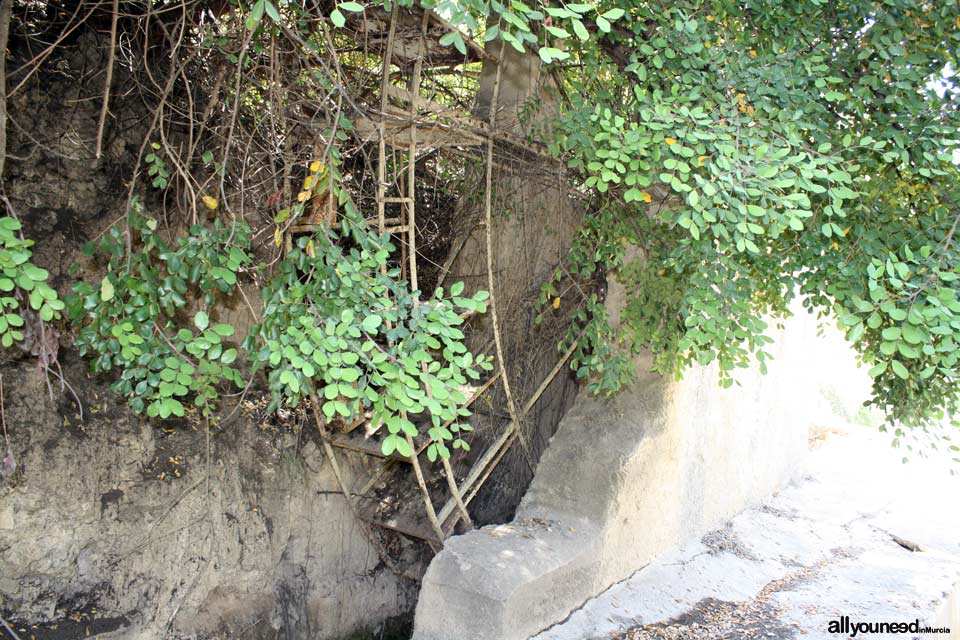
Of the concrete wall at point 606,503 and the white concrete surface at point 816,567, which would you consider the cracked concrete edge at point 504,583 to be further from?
the white concrete surface at point 816,567

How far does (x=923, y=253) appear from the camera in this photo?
2502 mm

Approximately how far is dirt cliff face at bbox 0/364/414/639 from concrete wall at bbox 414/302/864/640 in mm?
1455

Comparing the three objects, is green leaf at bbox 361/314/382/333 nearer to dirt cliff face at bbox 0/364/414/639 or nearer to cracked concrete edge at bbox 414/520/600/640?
cracked concrete edge at bbox 414/520/600/640

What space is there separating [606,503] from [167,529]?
2504 mm

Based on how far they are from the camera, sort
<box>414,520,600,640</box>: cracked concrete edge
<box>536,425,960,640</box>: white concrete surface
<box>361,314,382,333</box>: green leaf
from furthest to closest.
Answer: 1. <box>536,425,960,640</box>: white concrete surface
2. <box>414,520,600,640</box>: cracked concrete edge
3. <box>361,314,382,333</box>: green leaf

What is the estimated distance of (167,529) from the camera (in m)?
3.98

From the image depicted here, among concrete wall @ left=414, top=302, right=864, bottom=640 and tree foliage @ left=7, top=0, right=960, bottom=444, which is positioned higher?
tree foliage @ left=7, top=0, right=960, bottom=444

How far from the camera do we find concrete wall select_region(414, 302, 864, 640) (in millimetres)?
3279

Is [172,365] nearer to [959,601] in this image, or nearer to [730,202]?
[730,202]

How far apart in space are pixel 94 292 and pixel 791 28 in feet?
9.79

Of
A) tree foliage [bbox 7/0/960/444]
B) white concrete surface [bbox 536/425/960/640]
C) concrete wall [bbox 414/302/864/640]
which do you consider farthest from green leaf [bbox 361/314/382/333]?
white concrete surface [bbox 536/425/960/640]

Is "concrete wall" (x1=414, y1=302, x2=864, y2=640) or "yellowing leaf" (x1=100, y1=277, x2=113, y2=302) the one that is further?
"concrete wall" (x1=414, y1=302, x2=864, y2=640)

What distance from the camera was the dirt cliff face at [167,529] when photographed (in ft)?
11.6

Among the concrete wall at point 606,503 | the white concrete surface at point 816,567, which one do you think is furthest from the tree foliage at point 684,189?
the white concrete surface at point 816,567
